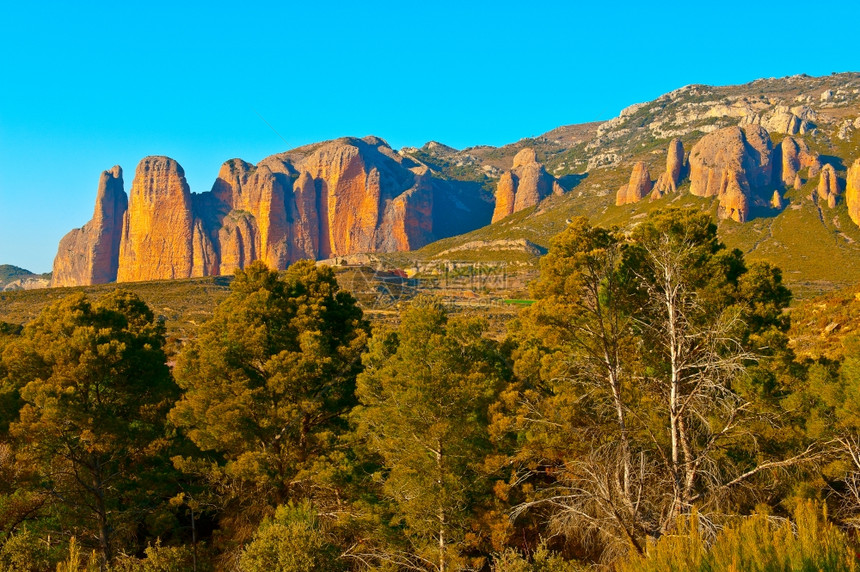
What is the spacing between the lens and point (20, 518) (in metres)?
18.5

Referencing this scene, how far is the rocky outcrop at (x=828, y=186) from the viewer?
110 m

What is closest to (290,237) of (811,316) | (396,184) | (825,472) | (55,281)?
(396,184)

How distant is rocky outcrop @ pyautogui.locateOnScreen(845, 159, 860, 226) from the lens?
10262 centimetres

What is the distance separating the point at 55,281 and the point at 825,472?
226 meters

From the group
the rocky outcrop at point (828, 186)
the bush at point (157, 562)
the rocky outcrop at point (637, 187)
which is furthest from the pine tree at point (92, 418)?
the rocky outcrop at point (637, 187)

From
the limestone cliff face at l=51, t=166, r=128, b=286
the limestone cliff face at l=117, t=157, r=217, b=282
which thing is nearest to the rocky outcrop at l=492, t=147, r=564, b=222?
the limestone cliff face at l=117, t=157, r=217, b=282

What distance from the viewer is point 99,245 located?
18325 centimetres

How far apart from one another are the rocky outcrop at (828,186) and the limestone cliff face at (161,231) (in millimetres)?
169246

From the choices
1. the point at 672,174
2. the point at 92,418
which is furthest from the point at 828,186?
the point at 92,418

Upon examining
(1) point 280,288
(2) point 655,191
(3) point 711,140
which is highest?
(3) point 711,140

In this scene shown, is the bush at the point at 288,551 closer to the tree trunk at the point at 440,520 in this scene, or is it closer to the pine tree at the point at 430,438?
the pine tree at the point at 430,438

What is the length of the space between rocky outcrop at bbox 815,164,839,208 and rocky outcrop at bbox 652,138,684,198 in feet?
101

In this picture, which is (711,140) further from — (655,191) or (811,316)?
(811,316)

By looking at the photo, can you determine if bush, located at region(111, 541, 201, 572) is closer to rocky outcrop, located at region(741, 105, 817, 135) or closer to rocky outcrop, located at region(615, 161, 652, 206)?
rocky outcrop, located at region(615, 161, 652, 206)
